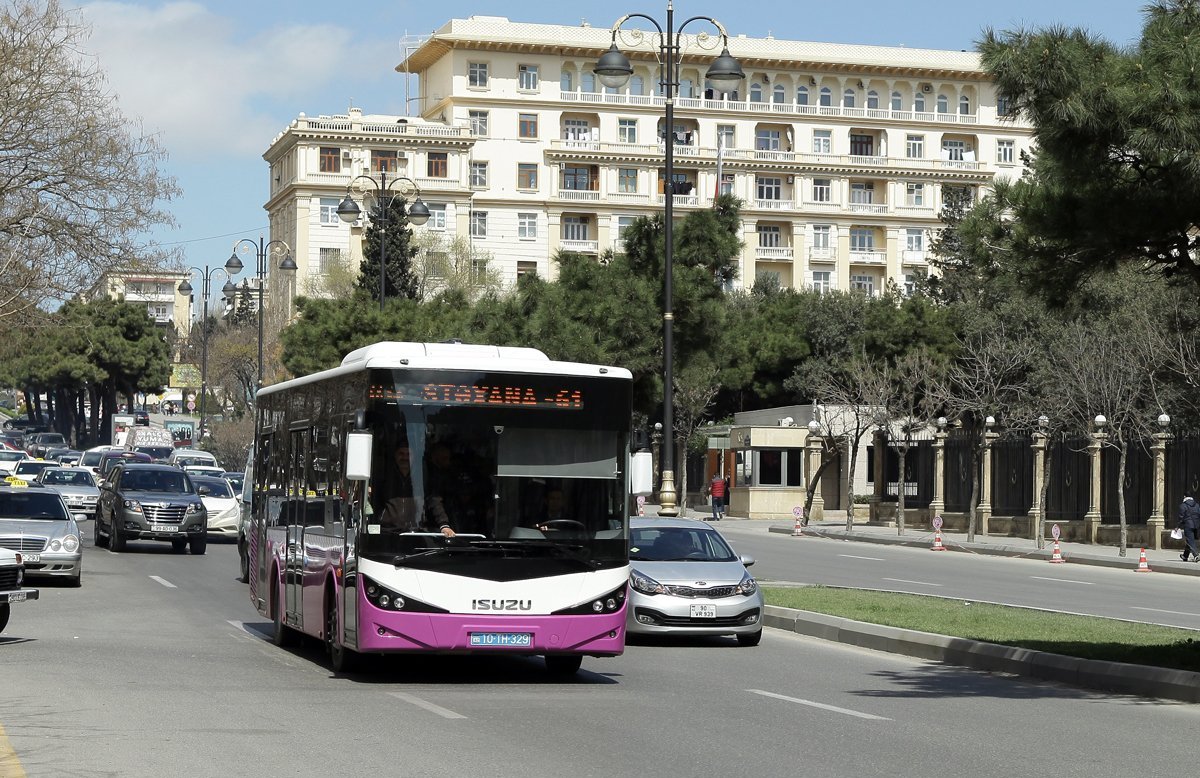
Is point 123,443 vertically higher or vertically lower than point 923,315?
lower

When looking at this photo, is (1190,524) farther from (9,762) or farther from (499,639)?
(9,762)

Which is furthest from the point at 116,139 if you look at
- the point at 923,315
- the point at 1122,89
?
the point at 923,315

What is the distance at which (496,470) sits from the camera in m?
14.7

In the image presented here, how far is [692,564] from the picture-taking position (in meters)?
19.6

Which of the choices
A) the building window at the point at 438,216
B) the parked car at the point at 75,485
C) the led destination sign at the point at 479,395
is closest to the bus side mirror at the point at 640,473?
the led destination sign at the point at 479,395

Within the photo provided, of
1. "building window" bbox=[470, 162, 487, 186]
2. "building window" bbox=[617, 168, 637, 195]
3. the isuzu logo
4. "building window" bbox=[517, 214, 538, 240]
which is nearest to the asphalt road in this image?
the isuzu logo

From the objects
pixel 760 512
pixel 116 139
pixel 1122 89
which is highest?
pixel 116 139

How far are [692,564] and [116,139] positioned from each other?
18324mm

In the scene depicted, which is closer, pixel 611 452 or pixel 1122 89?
pixel 1122 89

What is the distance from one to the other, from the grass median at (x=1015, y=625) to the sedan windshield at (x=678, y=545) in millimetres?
1769

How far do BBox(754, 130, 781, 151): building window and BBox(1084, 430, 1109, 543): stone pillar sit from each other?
8693cm

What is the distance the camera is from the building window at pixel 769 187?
13100 centimetres

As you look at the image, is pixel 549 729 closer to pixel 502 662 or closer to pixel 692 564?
pixel 502 662

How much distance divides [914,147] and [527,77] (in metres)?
31.6
